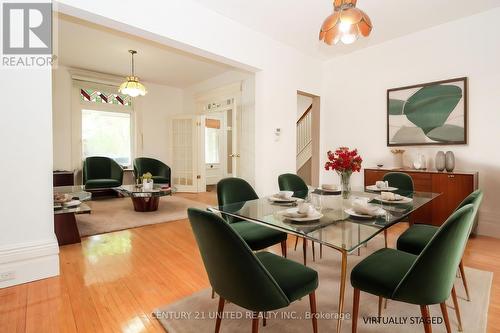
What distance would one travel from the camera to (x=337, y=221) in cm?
169

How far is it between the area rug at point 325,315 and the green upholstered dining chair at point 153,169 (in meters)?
4.49

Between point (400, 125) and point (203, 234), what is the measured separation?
13.1 ft

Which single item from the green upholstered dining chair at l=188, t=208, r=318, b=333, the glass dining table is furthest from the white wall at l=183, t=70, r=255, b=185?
the green upholstered dining chair at l=188, t=208, r=318, b=333

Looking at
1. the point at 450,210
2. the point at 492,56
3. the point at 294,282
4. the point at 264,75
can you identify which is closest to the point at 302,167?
the point at 264,75

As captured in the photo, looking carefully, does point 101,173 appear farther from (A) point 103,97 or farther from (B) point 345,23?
(B) point 345,23

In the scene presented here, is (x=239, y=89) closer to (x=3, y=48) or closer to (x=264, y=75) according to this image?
(x=264, y=75)

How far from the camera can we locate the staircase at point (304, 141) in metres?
6.30

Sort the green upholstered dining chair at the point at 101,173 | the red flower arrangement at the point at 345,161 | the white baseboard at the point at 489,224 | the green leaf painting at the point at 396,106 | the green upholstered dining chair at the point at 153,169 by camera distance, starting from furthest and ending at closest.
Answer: the green upholstered dining chair at the point at 153,169, the green upholstered dining chair at the point at 101,173, the green leaf painting at the point at 396,106, the white baseboard at the point at 489,224, the red flower arrangement at the point at 345,161

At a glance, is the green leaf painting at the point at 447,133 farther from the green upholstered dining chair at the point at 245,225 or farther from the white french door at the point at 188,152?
the white french door at the point at 188,152

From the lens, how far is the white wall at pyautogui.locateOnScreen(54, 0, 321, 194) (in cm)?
263

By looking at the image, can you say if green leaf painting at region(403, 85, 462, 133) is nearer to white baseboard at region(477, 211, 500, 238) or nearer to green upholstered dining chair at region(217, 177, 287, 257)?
white baseboard at region(477, 211, 500, 238)

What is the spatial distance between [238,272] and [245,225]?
1.21 meters

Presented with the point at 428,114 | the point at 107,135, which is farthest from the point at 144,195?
the point at 428,114

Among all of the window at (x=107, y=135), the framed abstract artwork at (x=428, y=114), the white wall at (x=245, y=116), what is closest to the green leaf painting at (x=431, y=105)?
the framed abstract artwork at (x=428, y=114)
